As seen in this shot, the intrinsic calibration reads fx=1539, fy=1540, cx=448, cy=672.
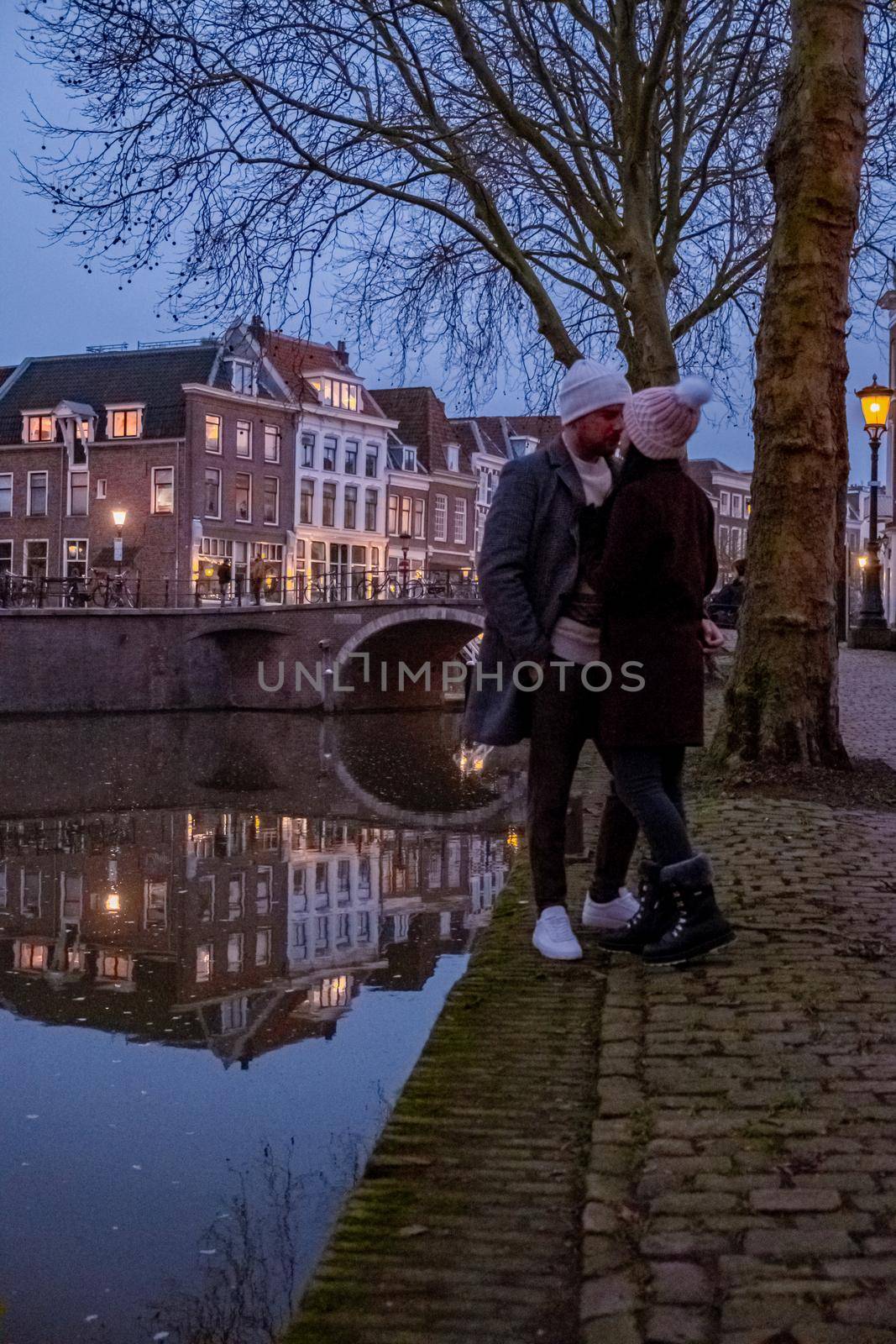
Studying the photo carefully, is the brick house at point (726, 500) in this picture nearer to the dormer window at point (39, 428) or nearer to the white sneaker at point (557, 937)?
the dormer window at point (39, 428)

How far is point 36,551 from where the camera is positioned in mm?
42844

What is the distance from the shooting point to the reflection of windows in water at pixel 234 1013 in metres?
5.20

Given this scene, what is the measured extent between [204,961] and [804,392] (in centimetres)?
408

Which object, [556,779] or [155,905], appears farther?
[155,905]

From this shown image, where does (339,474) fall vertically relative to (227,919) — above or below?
above

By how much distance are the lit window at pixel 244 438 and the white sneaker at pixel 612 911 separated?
39191 mm

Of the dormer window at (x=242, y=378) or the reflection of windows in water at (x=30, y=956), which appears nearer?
the reflection of windows in water at (x=30, y=956)

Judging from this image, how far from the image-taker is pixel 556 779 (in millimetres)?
4246

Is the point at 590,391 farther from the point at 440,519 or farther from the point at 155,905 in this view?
the point at 440,519

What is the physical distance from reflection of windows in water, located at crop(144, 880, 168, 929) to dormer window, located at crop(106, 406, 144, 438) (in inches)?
1358

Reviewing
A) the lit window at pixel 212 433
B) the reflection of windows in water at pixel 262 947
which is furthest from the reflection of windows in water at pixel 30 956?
the lit window at pixel 212 433

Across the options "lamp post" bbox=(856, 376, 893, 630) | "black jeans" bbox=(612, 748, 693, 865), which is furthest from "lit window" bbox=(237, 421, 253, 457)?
"black jeans" bbox=(612, 748, 693, 865)

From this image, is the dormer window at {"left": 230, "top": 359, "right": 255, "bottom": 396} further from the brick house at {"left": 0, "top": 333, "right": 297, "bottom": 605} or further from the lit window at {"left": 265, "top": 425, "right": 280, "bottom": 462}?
the lit window at {"left": 265, "top": 425, "right": 280, "bottom": 462}

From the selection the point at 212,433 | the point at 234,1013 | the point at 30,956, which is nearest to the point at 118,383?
the point at 212,433
